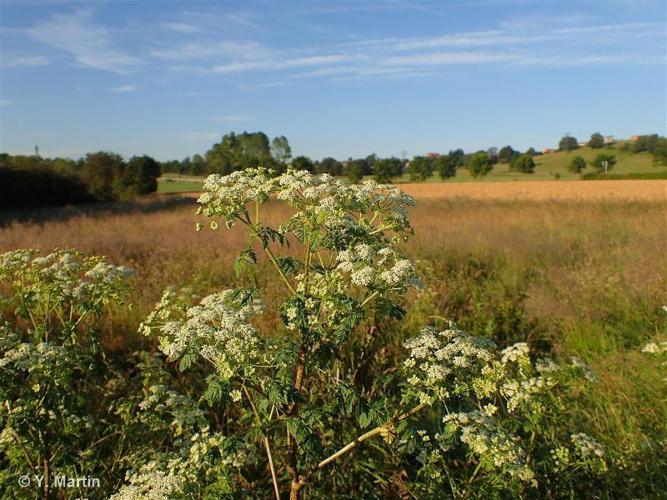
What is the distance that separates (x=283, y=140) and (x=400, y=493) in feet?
219

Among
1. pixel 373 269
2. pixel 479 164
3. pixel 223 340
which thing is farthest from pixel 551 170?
pixel 223 340

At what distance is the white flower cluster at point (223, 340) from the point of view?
2.07 m

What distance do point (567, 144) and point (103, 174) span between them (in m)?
96.4

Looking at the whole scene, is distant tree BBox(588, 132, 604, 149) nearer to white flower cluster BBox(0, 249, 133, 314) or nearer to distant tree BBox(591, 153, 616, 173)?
distant tree BBox(591, 153, 616, 173)

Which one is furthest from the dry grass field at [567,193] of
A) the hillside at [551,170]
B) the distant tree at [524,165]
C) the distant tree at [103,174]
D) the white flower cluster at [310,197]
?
the distant tree at [524,165]

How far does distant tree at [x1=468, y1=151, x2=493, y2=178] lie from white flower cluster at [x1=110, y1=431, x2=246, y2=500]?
76127mm

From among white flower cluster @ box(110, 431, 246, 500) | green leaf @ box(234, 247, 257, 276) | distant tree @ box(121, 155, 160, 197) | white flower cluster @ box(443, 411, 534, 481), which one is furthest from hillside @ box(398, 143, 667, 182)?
white flower cluster @ box(110, 431, 246, 500)

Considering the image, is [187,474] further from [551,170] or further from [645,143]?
[645,143]

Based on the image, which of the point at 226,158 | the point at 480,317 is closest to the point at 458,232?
the point at 480,317

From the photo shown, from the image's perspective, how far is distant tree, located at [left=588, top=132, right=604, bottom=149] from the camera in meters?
97.8

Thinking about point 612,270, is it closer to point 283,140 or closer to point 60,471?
point 60,471

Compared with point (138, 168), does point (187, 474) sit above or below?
below

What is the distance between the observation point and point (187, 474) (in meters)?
2.22

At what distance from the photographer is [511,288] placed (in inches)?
303
